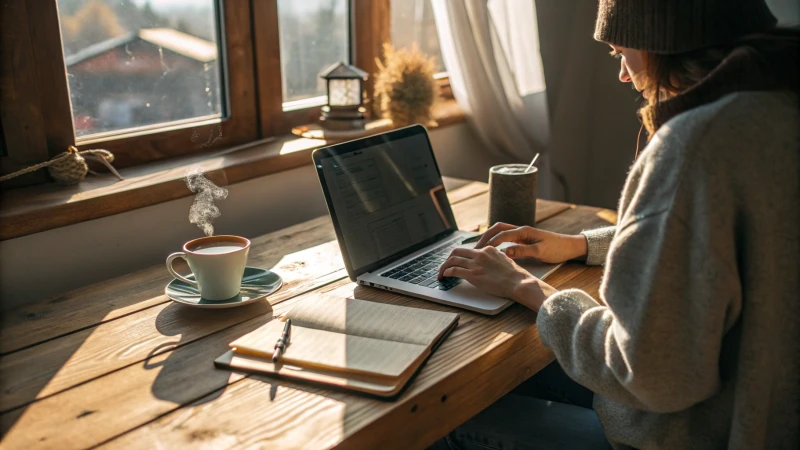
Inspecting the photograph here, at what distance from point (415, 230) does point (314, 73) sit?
2.65ft

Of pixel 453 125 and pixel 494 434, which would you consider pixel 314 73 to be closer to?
pixel 453 125

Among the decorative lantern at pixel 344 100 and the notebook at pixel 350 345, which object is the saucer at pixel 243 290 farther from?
the decorative lantern at pixel 344 100

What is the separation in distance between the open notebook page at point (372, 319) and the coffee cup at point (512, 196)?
1.51 feet

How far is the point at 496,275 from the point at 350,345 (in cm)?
29

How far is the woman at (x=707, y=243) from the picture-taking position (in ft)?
2.55

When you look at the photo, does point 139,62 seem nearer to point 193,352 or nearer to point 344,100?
point 344,100

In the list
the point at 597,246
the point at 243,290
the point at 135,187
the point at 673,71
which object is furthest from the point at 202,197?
the point at 673,71

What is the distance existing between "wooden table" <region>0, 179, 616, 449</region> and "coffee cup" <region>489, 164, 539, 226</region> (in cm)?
21

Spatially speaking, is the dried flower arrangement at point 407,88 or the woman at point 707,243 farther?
the dried flower arrangement at point 407,88

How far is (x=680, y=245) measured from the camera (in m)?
0.78

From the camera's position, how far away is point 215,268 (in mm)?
1118

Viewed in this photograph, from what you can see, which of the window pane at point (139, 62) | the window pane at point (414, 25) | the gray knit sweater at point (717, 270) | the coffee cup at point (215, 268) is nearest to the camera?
the gray knit sweater at point (717, 270)

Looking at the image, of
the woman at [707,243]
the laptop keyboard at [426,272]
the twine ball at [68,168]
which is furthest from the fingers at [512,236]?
the twine ball at [68,168]

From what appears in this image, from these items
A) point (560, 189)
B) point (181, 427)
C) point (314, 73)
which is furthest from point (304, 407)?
point (560, 189)
